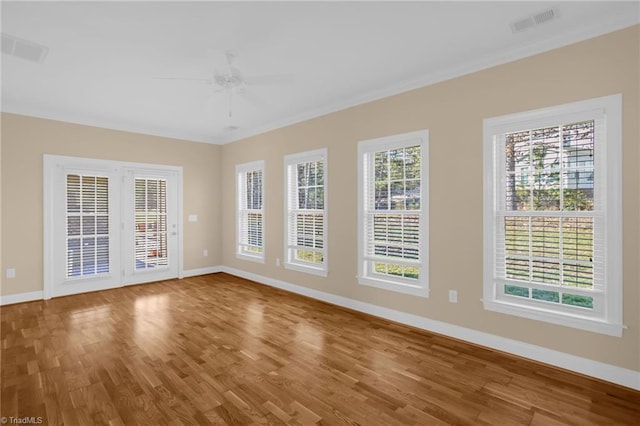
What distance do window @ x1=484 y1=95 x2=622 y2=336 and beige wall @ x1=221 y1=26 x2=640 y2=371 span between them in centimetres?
8

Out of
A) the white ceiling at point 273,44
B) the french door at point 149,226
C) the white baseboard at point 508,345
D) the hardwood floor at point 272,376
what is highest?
the white ceiling at point 273,44

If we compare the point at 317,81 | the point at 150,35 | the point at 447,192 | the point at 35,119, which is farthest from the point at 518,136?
the point at 35,119

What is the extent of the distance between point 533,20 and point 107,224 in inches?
245

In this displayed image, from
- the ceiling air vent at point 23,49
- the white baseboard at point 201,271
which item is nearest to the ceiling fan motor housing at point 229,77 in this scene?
the ceiling air vent at point 23,49

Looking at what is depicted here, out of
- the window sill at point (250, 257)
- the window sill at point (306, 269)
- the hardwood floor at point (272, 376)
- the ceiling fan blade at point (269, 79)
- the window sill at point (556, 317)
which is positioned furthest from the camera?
the window sill at point (250, 257)

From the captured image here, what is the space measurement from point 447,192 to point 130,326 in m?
3.87

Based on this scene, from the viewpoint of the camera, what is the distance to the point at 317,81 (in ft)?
12.3

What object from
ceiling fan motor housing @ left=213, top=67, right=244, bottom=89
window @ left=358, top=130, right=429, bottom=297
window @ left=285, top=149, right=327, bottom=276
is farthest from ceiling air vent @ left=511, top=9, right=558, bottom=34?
window @ left=285, top=149, right=327, bottom=276

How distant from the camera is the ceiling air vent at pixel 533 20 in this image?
2.44 metres

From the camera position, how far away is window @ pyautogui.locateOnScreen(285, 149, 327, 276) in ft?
15.7

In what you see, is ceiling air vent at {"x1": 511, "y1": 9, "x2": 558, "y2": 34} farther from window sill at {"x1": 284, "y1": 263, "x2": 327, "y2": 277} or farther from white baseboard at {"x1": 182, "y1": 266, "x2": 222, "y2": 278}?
white baseboard at {"x1": 182, "y1": 266, "x2": 222, "y2": 278}

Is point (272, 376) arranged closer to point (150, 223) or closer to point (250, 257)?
point (250, 257)

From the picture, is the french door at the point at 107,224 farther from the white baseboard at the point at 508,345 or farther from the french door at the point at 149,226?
the white baseboard at the point at 508,345

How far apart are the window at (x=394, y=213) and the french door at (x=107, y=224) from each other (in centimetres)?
393
